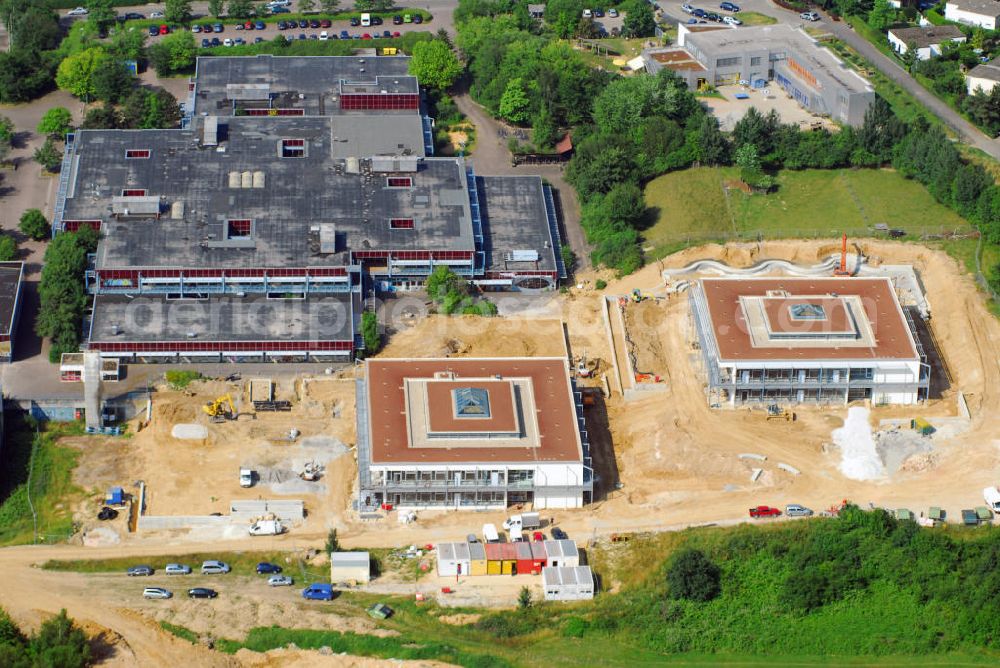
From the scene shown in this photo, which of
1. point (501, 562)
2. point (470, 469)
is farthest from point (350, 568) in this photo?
point (470, 469)

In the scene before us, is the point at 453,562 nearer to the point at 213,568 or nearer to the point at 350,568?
the point at 350,568

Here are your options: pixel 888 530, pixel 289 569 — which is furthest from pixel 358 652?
pixel 888 530

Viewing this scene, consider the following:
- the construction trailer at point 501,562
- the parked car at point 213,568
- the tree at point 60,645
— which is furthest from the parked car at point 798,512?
the tree at point 60,645

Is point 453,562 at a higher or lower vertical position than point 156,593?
higher

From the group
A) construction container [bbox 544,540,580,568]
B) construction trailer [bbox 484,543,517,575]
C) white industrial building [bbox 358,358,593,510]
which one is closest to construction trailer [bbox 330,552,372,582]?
white industrial building [bbox 358,358,593,510]

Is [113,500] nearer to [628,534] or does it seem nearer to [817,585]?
[628,534]

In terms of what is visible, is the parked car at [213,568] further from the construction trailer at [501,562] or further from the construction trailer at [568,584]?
the construction trailer at [568,584]

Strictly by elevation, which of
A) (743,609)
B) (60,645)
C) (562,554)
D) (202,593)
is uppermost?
(60,645)

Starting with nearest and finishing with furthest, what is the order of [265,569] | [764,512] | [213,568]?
[265,569], [213,568], [764,512]
